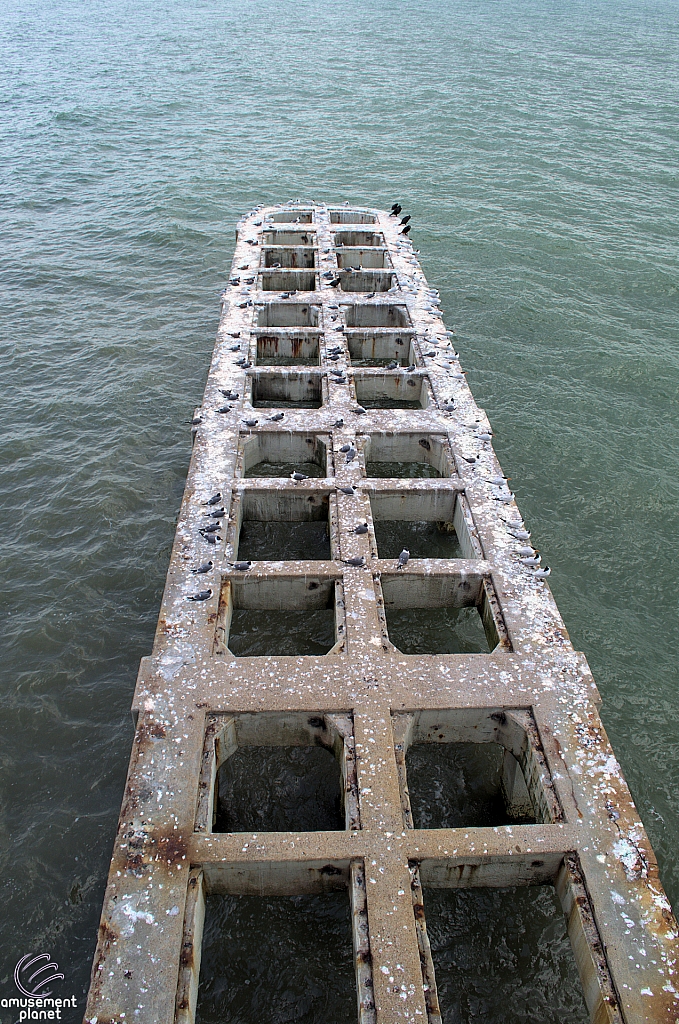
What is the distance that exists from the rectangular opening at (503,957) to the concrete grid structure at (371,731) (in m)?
1.45

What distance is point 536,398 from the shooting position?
23.7 meters

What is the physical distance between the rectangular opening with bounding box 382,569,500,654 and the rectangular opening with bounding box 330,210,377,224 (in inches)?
899

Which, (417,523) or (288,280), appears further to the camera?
(288,280)

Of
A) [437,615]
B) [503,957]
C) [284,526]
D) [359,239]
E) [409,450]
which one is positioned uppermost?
[359,239]

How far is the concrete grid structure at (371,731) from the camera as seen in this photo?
877cm

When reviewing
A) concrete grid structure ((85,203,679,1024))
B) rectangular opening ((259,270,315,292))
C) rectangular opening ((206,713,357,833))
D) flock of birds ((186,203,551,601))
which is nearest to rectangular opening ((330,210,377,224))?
rectangular opening ((259,270,315,292))

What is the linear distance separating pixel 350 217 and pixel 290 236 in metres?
3.79

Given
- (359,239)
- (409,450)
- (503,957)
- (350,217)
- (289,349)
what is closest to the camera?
(503,957)

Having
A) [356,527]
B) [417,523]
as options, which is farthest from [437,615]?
[417,523]

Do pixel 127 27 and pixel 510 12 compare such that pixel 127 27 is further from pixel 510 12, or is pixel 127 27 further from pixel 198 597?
pixel 198 597

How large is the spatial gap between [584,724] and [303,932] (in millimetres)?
5775

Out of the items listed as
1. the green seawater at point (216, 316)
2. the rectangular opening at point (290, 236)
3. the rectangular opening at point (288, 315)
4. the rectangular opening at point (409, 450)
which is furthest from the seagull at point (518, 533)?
the rectangular opening at point (290, 236)

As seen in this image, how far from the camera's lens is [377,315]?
24.6 m

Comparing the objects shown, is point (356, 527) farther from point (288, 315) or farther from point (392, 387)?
point (288, 315)
